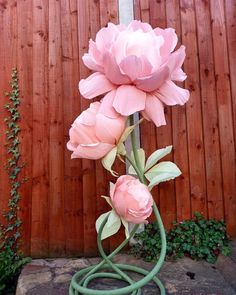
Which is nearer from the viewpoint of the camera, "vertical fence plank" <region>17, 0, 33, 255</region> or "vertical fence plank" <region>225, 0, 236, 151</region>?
"vertical fence plank" <region>17, 0, 33, 255</region>

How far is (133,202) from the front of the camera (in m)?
1.08

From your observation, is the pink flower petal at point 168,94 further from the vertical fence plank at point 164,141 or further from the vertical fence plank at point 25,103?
the vertical fence plank at point 25,103

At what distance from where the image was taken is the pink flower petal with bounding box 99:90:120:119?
3.53ft

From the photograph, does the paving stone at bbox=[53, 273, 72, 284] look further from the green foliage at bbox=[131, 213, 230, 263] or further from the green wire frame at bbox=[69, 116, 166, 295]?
the green foliage at bbox=[131, 213, 230, 263]

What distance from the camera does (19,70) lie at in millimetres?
1988

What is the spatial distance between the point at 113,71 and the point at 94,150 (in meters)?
0.30

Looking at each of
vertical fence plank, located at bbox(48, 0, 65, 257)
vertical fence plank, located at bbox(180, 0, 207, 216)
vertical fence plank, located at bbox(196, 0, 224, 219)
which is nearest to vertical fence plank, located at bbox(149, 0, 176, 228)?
vertical fence plank, located at bbox(180, 0, 207, 216)

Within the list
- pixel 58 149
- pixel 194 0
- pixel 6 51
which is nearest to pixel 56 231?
pixel 58 149

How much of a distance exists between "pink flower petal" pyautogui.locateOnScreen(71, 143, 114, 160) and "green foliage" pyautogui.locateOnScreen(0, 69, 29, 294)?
38.7 inches

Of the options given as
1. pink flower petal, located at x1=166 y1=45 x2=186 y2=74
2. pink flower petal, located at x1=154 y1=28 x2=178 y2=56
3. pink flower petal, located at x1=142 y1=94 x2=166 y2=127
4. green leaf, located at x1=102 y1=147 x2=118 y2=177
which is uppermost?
pink flower petal, located at x1=154 y1=28 x2=178 y2=56

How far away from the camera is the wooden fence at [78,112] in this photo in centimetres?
193

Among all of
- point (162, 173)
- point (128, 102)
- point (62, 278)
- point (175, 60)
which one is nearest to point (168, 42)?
point (175, 60)

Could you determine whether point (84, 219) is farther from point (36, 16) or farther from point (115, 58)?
point (36, 16)

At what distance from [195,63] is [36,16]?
1186 mm
